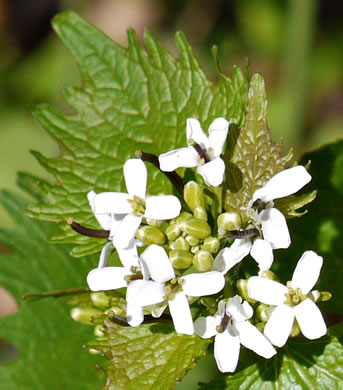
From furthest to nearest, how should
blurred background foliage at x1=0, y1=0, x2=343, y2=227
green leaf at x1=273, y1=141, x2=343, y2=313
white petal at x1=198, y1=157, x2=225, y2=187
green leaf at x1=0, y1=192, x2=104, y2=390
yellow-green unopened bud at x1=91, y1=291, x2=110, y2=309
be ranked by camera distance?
1. blurred background foliage at x1=0, y1=0, x2=343, y2=227
2. green leaf at x1=0, y1=192, x2=104, y2=390
3. green leaf at x1=273, y1=141, x2=343, y2=313
4. yellow-green unopened bud at x1=91, y1=291, x2=110, y2=309
5. white petal at x1=198, y1=157, x2=225, y2=187

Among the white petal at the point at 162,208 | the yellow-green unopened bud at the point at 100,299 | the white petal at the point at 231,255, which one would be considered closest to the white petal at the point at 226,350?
the white petal at the point at 231,255

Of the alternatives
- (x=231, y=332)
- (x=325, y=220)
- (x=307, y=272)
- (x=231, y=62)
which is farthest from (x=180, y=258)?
(x=231, y=62)

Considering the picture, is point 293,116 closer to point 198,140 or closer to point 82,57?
point 82,57

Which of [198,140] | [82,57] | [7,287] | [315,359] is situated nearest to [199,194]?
[198,140]

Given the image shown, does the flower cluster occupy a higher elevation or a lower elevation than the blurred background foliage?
lower

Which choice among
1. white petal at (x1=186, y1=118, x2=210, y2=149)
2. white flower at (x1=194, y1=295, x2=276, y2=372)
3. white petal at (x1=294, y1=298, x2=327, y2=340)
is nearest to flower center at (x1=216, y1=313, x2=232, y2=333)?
white flower at (x1=194, y1=295, x2=276, y2=372)

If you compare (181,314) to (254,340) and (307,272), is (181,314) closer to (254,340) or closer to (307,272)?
(254,340)

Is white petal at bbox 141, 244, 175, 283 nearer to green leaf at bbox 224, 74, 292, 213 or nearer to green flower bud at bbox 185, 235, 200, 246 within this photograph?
green flower bud at bbox 185, 235, 200, 246
